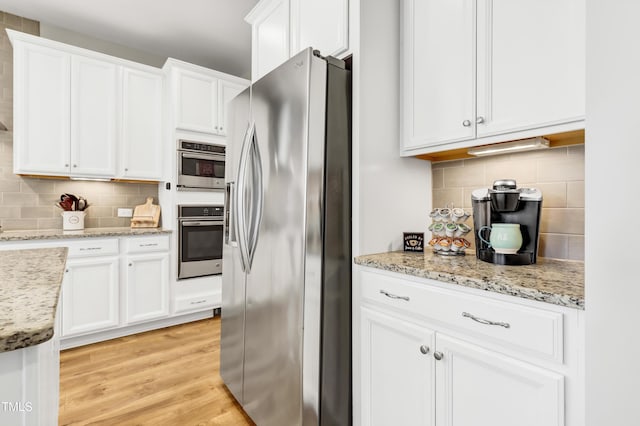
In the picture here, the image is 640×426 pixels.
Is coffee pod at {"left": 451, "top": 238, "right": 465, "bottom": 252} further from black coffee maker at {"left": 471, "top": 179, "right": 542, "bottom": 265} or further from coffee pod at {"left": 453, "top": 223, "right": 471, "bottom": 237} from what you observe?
black coffee maker at {"left": 471, "top": 179, "right": 542, "bottom": 265}

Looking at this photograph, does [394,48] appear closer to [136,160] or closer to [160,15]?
[160,15]

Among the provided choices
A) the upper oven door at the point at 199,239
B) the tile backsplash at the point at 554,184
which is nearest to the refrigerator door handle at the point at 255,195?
the tile backsplash at the point at 554,184

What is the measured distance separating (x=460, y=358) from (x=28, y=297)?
1212 mm

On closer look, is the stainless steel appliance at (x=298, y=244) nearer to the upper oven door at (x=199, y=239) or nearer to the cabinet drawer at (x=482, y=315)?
the cabinet drawer at (x=482, y=315)

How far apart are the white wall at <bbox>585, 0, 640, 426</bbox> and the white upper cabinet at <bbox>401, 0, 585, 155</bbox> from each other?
0.50m

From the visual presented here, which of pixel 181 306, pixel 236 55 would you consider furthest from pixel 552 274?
pixel 236 55

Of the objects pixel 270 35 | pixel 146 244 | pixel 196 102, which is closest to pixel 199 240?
pixel 146 244

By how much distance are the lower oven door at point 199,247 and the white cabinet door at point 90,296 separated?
0.57m

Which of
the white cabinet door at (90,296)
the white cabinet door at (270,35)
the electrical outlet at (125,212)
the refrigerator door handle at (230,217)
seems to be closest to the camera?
the refrigerator door handle at (230,217)

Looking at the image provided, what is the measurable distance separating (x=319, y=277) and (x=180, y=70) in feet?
9.11

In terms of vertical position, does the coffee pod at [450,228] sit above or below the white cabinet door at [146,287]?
above

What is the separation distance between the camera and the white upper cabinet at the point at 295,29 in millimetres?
1619

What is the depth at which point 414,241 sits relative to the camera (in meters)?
1.66

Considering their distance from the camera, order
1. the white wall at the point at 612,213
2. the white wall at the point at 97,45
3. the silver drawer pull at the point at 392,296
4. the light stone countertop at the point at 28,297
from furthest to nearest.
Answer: the white wall at the point at 97,45 < the silver drawer pull at the point at 392,296 < the white wall at the point at 612,213 < the light stone countertop at the point at 28,297
